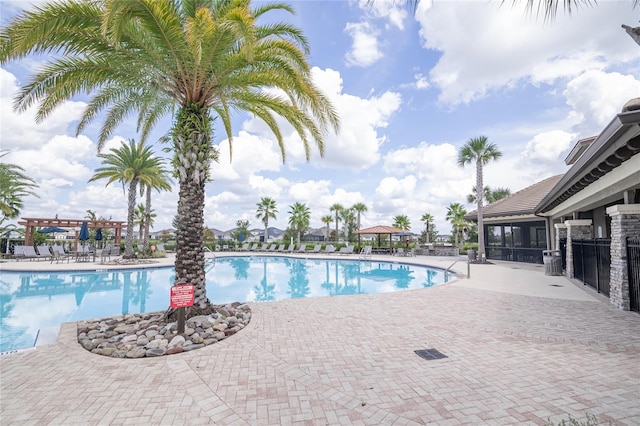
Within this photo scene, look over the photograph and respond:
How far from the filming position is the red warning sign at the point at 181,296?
16.5ft

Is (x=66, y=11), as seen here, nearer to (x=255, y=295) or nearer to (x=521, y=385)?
(x=521, y=385)

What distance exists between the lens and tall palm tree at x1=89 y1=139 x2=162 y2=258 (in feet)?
65.5

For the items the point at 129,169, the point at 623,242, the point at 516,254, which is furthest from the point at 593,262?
the point at 129,169

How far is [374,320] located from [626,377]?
3.60 metres

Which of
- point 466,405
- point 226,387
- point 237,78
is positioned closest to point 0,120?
point 237,78

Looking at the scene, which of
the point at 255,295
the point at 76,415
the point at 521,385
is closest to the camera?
the point at 76,415

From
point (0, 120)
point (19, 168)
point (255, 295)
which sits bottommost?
point (255, 295)

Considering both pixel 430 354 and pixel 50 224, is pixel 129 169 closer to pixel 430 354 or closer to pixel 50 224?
pixel 50 224

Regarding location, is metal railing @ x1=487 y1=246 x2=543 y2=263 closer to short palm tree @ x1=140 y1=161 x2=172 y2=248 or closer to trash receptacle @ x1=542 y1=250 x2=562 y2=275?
trash receptacle @ x1=542 y1=250 x2=562 y2=275

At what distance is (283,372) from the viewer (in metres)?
3.84

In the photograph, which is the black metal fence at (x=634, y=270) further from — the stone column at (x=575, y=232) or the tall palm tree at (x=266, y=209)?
the tall palm tree at (x=266, y=209)

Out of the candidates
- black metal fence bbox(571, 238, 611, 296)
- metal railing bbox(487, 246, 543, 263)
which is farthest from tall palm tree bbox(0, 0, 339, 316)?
metal railing bbox(487, 246, 543, 263)

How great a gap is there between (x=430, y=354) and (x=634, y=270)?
18.5 ft

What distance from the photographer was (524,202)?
725 inches
